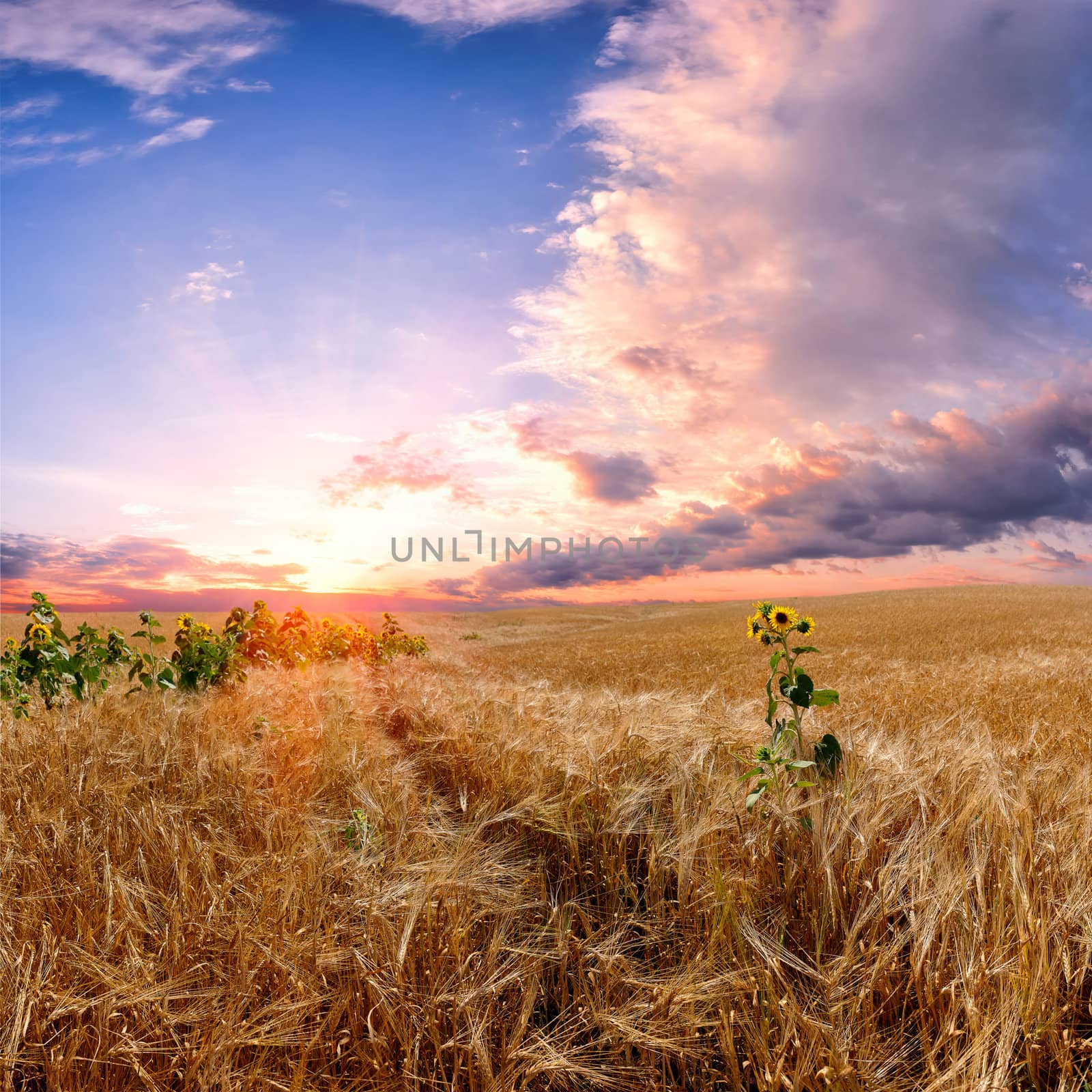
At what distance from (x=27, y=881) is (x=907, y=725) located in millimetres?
6037

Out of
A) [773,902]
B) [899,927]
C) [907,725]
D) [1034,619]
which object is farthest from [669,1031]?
[1034,619]

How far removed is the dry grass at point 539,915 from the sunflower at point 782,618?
2.46 ft

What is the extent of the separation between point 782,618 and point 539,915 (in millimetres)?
1871

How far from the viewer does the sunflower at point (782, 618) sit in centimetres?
346

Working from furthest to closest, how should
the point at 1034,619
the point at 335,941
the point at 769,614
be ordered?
the point at 1034,619
the point at 769,614
the point at 335,941

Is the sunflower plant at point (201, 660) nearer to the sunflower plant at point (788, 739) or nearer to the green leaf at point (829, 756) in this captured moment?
the sunflower plant at point (788, 739)

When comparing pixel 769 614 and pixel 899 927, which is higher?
pixel 769 614

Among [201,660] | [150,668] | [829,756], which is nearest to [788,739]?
[829,756]

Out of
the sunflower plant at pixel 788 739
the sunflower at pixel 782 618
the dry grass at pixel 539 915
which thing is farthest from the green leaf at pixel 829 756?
the sunflower at pixel 782 618

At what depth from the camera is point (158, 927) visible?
248 centimetres

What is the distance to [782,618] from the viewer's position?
3465mm

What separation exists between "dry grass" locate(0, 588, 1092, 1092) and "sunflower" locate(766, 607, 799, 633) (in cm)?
75

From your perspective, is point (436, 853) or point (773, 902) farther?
point (436, 853)

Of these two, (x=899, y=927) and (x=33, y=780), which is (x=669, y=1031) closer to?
(x=899, y=927)
